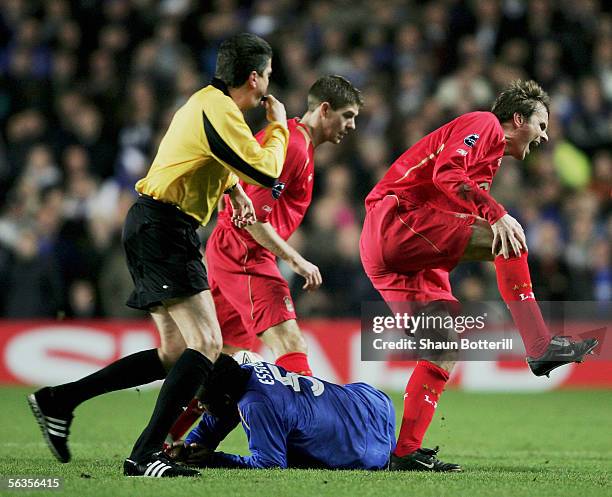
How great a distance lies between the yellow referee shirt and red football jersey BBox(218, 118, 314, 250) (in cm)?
88

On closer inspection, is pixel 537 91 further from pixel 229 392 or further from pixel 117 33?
pixel 117 33

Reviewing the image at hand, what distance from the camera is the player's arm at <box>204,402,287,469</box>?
5227 millimetres

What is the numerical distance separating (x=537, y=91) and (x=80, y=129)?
7.41 m

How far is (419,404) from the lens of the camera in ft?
18.6

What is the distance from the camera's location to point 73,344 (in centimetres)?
1043

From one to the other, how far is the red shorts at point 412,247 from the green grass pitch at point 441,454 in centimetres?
99

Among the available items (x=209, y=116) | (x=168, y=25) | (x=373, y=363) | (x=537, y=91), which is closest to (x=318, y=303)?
(x=373, y=363)

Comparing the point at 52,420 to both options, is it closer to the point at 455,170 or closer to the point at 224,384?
the point at 224,384

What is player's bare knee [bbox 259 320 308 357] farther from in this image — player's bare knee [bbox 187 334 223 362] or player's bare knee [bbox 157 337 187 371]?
player's bare knee [bbox 187 334 223 362]

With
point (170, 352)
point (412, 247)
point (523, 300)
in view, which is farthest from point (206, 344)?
point (523, 300)

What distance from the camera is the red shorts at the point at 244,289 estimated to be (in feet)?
20.7

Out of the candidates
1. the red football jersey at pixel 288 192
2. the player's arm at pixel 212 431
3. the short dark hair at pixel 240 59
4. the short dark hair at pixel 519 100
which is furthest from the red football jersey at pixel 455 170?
the player's arm at pixel 212 431

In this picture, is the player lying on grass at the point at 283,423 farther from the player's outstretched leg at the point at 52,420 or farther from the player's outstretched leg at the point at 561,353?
the player's outstretched leg at the point at 561,353

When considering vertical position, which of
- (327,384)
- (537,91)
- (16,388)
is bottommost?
(16,388)
